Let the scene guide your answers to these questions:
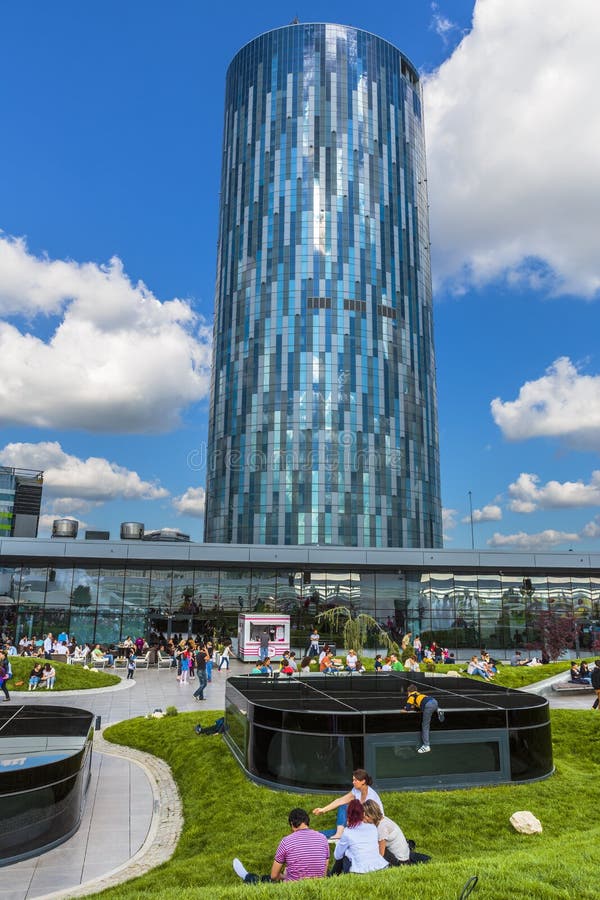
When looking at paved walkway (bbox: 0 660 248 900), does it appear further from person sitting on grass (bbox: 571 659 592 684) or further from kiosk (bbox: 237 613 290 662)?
person sitting on grass (bbox: 571 659 592 684)

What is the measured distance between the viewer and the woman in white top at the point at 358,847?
794 centimetres

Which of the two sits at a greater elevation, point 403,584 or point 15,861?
point 403,584

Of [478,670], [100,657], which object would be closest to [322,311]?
[100,657]

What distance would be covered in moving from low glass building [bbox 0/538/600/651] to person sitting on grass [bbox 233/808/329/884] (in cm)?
3831

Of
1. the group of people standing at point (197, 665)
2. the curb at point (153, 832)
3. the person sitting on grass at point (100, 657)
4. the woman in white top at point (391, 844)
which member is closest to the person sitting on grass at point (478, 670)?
the group of people standing at point (197, 665)

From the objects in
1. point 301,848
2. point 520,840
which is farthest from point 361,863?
point 520,840

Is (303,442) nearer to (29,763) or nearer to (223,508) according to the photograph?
(223,508)

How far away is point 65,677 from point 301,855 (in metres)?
24.5

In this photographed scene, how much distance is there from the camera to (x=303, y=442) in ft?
312

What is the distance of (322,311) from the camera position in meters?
98.1

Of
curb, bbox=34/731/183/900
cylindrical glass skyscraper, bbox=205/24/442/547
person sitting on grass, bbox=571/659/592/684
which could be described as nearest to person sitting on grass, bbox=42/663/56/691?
curb, bbox=34/731/183/900

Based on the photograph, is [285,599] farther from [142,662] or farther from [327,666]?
[327,666]

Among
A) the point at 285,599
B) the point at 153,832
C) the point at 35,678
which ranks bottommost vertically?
the point at 153,832

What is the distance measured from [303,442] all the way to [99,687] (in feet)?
223
